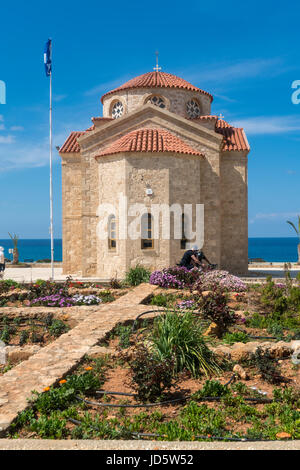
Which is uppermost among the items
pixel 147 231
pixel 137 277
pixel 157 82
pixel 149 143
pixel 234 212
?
pixel 157 82

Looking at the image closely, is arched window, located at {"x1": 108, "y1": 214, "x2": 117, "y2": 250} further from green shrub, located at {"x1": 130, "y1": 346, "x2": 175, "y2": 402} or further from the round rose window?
green shrub, located at {"x1": 130, "y1": 346, "x2": 175, "y2": 402}

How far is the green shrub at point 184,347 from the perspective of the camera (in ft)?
19.4

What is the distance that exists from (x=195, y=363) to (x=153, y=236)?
1204cm

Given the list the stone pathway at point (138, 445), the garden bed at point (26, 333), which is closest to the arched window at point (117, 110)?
the garden bed at point (26, 333)

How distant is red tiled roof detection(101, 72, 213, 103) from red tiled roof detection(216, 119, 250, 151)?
6.19 ft

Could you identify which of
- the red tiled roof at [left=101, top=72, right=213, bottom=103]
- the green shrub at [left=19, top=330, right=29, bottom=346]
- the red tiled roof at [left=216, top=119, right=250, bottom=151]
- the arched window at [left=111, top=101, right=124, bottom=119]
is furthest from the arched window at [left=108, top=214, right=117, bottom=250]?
the green shrub at [left=19, top=330, right=29, bottom=346]

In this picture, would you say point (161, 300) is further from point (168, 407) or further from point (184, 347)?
point (168, 407)

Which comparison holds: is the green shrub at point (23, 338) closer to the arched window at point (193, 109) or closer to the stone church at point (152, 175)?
the stone church at point (152, 175)

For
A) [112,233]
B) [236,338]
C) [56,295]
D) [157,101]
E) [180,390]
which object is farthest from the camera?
[157,101]

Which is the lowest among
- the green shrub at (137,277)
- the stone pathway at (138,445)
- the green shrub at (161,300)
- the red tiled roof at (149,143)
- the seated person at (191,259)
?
the stone pathway at (138,445)

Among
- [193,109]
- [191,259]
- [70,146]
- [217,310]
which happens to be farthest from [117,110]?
[217,310]

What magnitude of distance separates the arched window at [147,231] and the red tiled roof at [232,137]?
6.26 m

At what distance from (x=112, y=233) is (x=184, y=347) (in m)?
13.3

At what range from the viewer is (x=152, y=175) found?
18.1 meters
